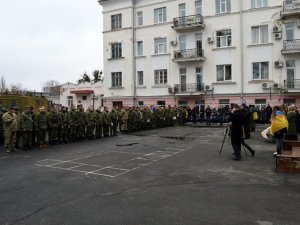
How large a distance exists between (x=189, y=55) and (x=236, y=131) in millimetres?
23590

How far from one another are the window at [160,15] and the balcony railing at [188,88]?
7.55 meters

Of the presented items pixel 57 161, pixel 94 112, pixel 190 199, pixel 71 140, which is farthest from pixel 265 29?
pixel 190 199

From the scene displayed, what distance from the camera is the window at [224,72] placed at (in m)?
33.0

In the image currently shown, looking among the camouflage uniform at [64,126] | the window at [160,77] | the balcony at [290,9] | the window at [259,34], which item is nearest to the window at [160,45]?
the window at [160,77]

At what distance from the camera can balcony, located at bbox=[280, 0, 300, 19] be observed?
2890 cm

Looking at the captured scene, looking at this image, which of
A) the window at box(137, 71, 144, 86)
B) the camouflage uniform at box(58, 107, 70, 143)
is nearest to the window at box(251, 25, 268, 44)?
the window at box(137, 71, 144, 86)

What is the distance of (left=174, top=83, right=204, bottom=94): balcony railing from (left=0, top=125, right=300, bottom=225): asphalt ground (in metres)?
21.6

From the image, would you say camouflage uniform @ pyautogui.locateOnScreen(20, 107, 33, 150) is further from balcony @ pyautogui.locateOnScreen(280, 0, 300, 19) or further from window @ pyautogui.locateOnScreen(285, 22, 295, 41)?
window @ pyautogui.locateOnScreen(285, 22, 295, 41)

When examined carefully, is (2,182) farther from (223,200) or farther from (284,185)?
(284,185)

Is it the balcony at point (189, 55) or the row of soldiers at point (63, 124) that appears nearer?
the row of soldiers at point (63, 124)

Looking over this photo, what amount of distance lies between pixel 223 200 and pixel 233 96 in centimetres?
2688

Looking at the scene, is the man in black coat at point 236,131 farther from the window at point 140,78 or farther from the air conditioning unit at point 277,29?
the window at point 140,78

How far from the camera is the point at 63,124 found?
16797mm

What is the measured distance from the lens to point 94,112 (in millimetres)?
19125
